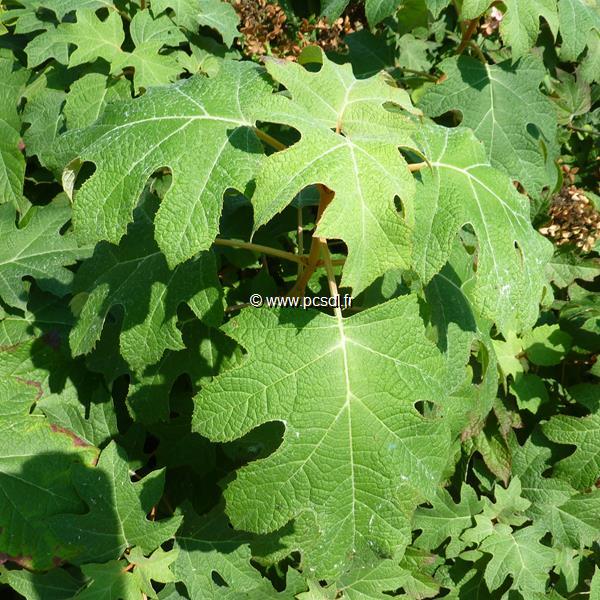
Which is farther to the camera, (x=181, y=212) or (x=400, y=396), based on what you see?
(x=400, y=396)

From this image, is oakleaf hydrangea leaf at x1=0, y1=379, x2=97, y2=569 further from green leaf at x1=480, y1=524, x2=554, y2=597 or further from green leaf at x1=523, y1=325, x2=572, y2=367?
green leaf at x1=523, y1=325, x2=572, y2=367

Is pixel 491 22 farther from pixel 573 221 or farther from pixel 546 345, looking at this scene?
pixel 546 345

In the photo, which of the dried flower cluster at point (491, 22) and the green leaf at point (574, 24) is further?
the dried flower cluster at point (491, 22)

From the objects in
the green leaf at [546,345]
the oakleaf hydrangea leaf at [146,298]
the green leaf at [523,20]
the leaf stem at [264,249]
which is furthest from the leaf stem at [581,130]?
the oakleaf hydrangea leaf at [146,298]

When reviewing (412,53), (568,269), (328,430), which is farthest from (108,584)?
(412,53)

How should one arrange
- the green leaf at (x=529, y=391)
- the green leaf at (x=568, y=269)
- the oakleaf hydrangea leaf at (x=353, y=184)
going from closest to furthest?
the oakleaf hydrangea leaf at (x=353, y=184) < the green leaf at (x=529, y=391) < the green leaf at (x=568, y=269)

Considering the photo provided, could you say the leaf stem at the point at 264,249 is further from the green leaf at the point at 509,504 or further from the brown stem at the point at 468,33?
the brown stem at the point at 468,33

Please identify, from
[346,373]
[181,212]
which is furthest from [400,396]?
[181,212]

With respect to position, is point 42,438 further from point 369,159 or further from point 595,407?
point 595,407
